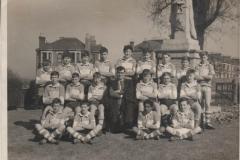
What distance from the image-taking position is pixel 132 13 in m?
3.09

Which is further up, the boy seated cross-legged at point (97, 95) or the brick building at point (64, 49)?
the brick building at point (64, 49)

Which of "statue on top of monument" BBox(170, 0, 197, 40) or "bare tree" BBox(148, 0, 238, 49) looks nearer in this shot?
"bare tree" BBox(148, 0, 238, 49)

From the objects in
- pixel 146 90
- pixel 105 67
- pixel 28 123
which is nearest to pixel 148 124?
pixel 146 90

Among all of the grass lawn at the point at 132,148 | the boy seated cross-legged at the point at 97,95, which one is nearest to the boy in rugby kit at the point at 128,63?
the boy seated cross-legged at the point at 97,95

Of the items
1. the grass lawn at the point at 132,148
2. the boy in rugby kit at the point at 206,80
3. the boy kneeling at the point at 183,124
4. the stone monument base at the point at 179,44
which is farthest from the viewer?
the stone monument base at the point at 179,44

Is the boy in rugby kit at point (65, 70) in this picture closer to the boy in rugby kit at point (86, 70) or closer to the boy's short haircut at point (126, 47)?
the boy in rugby kit at point (86, 70)

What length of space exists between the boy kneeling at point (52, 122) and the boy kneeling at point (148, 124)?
0.61m

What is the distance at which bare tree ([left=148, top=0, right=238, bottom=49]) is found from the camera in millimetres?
3047

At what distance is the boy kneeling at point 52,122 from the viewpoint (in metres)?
2.94

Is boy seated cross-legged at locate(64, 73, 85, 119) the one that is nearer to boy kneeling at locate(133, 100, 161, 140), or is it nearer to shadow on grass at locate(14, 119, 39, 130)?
shadow on grass at locate(14, 119, 39, 130)

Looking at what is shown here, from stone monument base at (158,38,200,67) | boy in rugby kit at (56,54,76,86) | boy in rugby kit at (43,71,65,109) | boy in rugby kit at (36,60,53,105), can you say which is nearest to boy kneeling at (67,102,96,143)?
boy in rugby kit at (43,71,65,109)

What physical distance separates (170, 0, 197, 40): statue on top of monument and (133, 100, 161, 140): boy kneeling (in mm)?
722

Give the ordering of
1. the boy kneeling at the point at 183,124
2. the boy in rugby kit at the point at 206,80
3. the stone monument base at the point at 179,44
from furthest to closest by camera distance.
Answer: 1. the stone monument base at the point at 179,44
2. the boy in rugby kit at the point at 206,80
3. the boy kneeling at the point at 183,124

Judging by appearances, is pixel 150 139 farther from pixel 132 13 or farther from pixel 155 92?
pixel 132 13
